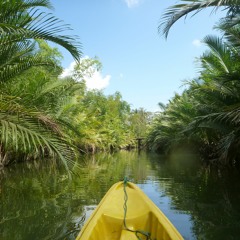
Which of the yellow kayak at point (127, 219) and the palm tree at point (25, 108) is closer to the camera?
the yellow kayak at point (127, 219)

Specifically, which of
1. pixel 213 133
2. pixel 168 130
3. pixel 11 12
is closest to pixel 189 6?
pixel 11 12

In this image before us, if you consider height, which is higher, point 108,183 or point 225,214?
point 108,183

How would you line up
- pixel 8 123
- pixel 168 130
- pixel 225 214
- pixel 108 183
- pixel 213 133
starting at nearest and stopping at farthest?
pixel 8 123, pixel 225 214, pixel 108 183, pixel 213 133, pixel 168 130

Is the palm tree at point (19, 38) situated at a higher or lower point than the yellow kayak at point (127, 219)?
higher

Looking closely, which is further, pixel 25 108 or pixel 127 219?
pixel 25 108

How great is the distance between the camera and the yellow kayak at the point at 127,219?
12.5ft

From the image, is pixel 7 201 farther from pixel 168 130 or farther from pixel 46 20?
pixel 168 130

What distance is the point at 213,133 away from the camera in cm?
1684

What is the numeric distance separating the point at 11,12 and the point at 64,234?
4.54 meters

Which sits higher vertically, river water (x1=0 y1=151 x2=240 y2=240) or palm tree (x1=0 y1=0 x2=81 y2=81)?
palm tree (x1=0 y1=0 x2=81 y2=81)

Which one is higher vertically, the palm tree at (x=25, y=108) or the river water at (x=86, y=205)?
the palm tree at (x=25, y=108)

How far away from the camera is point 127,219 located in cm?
436

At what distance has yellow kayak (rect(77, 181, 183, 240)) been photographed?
12.5 ft

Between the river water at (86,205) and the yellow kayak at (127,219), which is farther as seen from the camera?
the river water at (86,205)
